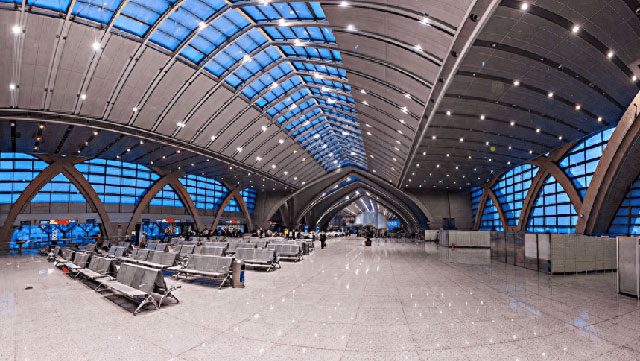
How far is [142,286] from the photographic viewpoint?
7875 mm

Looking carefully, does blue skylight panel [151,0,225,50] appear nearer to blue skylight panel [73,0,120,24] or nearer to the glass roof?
the glass roof

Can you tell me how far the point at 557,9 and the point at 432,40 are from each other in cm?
457

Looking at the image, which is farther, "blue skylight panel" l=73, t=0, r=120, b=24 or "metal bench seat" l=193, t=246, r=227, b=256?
"blue skylight panel" l=73, t=0, r=120, b=24

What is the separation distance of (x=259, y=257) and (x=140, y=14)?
14.2 metres

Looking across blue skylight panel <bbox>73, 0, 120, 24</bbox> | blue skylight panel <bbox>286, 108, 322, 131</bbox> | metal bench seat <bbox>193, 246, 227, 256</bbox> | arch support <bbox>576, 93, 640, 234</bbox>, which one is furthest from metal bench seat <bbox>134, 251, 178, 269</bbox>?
blue skylight panel <bbox>286, 108, 322, 131</bbox>

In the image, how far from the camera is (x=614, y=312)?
7.47 metres

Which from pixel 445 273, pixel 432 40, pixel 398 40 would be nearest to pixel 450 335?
pixel 445 273

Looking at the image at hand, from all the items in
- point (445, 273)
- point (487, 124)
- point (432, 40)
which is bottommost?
point (445, 273)

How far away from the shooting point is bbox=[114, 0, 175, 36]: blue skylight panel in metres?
17.8

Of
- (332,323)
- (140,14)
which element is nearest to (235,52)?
(140,14)

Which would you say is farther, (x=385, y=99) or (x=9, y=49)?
(x=385, y=99)

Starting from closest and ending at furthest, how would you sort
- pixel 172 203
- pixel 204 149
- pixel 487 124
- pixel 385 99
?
pixel 487 124, pixel 385 99, pixel 204 149, pixel 172 203

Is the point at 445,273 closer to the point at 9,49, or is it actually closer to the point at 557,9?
the point at 557,9

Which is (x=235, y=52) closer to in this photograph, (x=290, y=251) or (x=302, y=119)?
(x=290, y=251)
